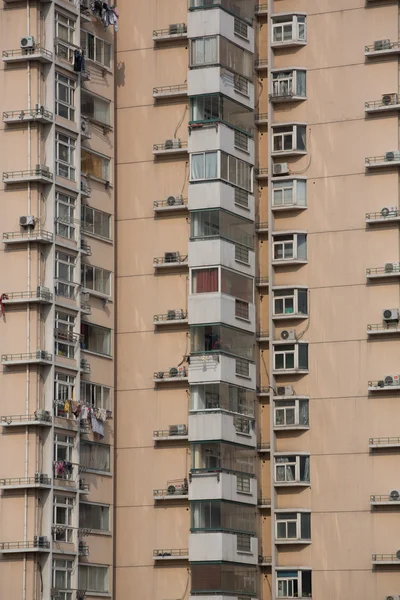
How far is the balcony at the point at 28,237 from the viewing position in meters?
73.4

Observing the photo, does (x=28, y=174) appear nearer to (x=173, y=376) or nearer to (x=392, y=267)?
(x=173, y=376)

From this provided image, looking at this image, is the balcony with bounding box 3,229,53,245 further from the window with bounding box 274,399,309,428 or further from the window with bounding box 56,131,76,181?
the window with bounding box 274,399,309,428

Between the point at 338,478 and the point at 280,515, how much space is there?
122 inches

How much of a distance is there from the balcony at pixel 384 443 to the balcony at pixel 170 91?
60.2 ft

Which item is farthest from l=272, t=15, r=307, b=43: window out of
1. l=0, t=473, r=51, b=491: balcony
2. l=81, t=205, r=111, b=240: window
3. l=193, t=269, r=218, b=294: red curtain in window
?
l=0, t=473, r=51, b=491: balcony

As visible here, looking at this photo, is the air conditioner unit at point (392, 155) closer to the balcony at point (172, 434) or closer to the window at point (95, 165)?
the window at point (95, 165)

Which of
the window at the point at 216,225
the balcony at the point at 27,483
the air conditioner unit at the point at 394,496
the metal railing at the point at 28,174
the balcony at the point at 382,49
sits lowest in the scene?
the air conditioner unit at the point at 394,496

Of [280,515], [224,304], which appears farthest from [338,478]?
[224,304]

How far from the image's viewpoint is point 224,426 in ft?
245

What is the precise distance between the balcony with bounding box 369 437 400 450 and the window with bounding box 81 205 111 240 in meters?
15.5

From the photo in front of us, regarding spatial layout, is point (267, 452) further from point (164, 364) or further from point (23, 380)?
point (23, 380)

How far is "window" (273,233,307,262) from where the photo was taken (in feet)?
255

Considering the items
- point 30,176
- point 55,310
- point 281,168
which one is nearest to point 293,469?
point 55,310

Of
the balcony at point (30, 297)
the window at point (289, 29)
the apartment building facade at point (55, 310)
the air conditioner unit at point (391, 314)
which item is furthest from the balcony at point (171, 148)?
the air conditioner unit at point (391, 314)
